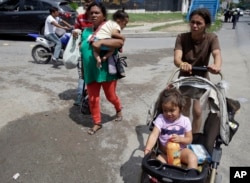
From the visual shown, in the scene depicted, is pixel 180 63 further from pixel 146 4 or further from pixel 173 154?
pixel 146 4

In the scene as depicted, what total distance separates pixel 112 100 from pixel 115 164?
1.22 m

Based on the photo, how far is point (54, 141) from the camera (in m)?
4.52

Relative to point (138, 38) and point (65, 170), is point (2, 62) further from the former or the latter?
point (138, 38)

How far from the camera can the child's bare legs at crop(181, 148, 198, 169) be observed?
114 inches

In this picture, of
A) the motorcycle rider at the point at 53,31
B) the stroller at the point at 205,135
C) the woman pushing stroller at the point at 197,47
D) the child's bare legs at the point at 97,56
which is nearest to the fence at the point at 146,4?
the motorcycle rider at the point at 53,31

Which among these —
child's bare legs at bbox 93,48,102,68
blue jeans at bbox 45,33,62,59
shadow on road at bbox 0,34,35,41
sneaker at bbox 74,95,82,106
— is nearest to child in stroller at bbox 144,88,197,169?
child's bare legs at bbox 93,48,102,68

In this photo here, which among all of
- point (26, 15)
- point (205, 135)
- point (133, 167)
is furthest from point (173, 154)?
point (26, 15)

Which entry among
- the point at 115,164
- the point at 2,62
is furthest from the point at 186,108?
the point at 2,62

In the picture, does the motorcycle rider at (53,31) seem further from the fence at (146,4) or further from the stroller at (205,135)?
the fence at (146,4)

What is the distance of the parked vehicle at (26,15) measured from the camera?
13328 millimetres

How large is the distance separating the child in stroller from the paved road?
771 millimetres

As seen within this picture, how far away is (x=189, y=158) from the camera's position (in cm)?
294

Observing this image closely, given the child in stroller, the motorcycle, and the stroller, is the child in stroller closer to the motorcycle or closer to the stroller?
the stroller

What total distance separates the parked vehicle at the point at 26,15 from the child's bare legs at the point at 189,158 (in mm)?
11252
